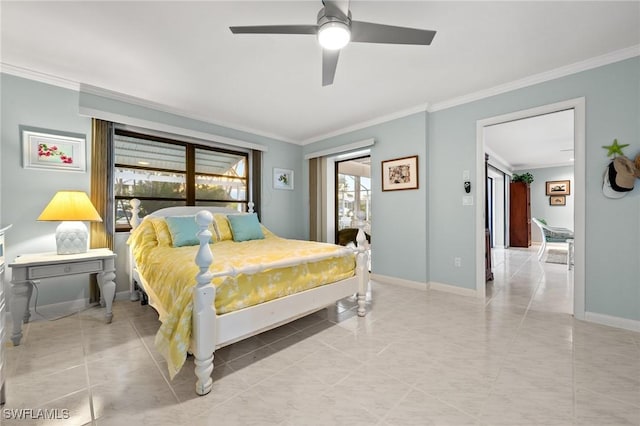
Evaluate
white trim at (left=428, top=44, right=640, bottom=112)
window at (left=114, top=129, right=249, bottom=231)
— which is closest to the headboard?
window at (left=114, top=129, right=249, bottom=231)

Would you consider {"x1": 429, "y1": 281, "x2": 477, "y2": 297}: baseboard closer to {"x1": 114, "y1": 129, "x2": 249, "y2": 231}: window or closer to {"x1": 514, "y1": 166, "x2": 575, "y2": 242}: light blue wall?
{"x1": 114, "y1": 129, "x2": 249, "y2": 231}: window

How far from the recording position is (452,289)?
3.41 m

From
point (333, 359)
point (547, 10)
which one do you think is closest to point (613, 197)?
point (547, 10)

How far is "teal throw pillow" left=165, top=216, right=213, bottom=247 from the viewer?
2861 millimetres

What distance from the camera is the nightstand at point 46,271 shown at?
212 cm

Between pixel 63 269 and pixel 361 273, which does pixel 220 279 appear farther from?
pixel 63 269

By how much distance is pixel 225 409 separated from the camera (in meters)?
1.44

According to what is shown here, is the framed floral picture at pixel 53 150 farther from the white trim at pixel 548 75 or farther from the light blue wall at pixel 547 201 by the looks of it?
the light blue wall at pixel 547 201

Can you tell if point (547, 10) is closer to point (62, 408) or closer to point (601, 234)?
point (601, 234)

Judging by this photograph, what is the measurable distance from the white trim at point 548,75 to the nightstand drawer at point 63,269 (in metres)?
4.32

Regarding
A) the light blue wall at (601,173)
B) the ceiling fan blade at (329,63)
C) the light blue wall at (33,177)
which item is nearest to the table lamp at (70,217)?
the light blue wall at (33,177)

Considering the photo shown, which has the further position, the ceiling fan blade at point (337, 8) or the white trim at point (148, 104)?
the white trim at point (148, 104)

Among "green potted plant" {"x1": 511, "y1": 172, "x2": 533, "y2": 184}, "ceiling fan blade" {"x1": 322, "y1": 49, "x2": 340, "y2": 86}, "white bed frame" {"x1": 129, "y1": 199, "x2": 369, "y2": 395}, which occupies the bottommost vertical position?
"white bed frame" {"x1": 129, "y1": 199, "x2": 369, "y2": 395}

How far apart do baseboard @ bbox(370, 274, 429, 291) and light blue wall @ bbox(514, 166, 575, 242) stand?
687cm
